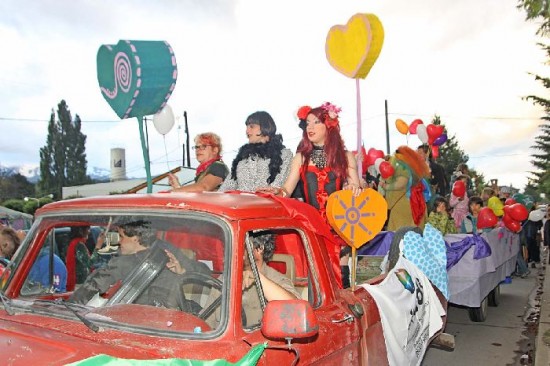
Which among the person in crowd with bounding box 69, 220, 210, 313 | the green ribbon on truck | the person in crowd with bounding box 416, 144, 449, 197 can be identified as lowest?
the green ribbon on truck

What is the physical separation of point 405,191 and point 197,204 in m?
5.34

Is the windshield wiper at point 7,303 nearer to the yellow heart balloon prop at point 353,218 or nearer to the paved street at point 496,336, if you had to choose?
the yellow heart balloon prop at point 353,218

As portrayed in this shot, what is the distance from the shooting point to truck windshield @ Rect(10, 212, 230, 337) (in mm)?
2449

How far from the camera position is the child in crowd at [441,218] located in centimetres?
788

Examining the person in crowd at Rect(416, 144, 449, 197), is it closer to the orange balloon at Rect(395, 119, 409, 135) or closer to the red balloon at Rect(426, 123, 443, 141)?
the red balloon at Rect(426, 123, 443, 141)

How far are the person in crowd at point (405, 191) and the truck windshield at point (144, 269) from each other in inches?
197

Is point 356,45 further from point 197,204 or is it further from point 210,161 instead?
point 197,204

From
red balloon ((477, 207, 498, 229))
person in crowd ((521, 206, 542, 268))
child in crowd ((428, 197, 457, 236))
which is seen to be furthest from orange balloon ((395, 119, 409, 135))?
person in crowd ((521, 206, 542, 268))

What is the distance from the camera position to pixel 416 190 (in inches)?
305

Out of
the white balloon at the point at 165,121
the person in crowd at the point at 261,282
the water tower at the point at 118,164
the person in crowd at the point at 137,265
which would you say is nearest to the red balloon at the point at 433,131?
the white balloon at the point at 165,121

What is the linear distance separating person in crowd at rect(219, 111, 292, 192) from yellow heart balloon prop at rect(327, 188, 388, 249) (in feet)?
3.51

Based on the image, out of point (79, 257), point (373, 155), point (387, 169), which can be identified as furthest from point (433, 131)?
point (79, 257)

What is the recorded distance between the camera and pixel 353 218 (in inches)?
147

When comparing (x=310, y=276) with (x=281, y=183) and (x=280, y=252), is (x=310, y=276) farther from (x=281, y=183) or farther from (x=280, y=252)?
(x=281, y=183)
